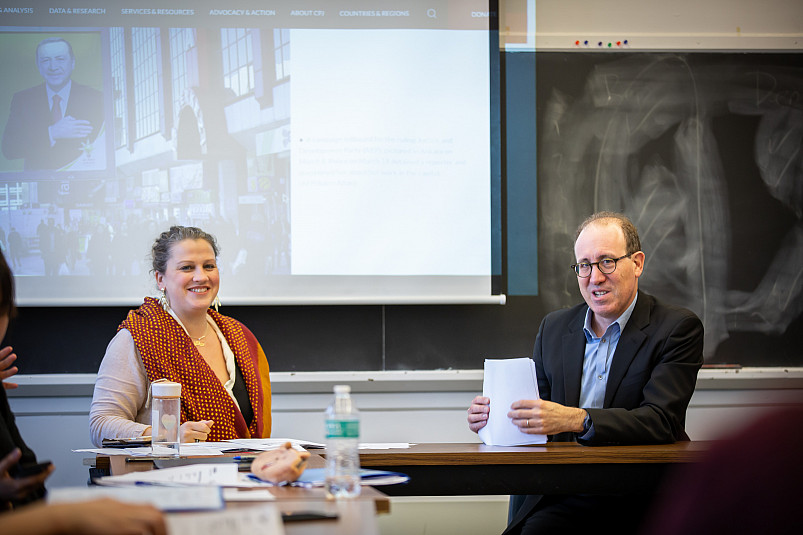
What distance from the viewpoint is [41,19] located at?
3607 millimetres

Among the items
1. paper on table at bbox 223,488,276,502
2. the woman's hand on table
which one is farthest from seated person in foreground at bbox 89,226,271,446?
paper on table at bbox 223,488,276,502

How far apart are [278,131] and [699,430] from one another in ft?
8.09

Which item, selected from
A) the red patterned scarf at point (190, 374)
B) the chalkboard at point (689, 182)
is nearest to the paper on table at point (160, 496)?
the red patterned scarf at point (190, 374)


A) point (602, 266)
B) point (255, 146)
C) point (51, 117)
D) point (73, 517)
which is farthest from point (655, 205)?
point (73, 517)

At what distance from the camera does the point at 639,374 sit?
239 cm

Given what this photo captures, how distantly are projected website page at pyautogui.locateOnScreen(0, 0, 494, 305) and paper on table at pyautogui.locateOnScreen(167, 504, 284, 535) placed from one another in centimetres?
264

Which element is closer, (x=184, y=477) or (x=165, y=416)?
(x=184, y=477)

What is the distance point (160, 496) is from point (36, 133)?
9.66ft

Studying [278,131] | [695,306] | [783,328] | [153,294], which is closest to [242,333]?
[153,294]

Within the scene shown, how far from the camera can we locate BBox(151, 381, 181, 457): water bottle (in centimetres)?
199

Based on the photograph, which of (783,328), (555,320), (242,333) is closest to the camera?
(555,320)

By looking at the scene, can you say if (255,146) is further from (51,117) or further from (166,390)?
(166,390)

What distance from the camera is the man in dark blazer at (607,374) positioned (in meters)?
2.20

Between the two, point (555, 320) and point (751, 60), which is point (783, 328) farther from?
point (555, 320)
